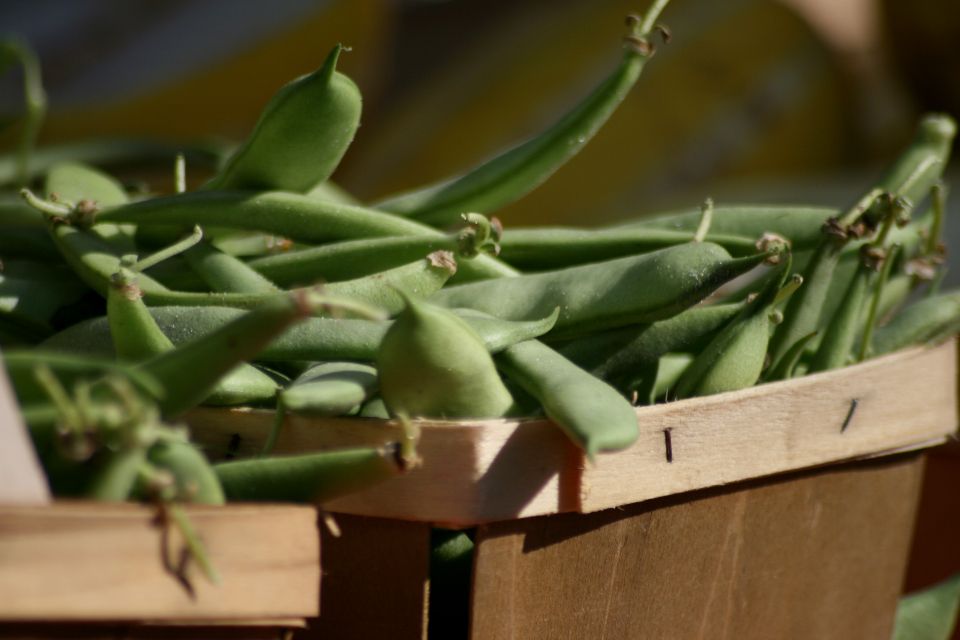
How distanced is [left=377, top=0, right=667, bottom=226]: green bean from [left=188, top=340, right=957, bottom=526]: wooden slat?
0.24 meters

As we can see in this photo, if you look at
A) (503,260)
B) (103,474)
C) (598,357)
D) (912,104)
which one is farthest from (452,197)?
(912,104)

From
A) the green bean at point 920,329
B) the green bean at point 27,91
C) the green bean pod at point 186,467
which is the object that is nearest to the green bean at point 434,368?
the green bean pod at point 186,467

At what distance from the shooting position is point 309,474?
1.72 feet

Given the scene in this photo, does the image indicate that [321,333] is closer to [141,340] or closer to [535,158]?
[141,340]

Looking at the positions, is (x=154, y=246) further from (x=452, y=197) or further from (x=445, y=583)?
(x=445, y=583)

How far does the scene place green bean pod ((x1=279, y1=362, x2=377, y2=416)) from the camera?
0.55 meters

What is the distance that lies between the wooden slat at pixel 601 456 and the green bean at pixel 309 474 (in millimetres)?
53

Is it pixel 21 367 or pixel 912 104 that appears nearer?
pixel 21 367

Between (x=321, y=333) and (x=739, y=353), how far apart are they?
0.27 meters

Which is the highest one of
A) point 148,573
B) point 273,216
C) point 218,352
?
point 273,216

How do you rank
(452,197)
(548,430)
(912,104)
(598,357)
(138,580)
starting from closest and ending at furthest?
(138,580), (548,430), (598,357), (452,197), (912,104)

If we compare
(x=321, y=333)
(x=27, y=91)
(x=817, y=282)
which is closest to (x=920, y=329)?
(x=817, y=282)

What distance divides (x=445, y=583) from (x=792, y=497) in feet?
0.86

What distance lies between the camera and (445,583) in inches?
25.3
